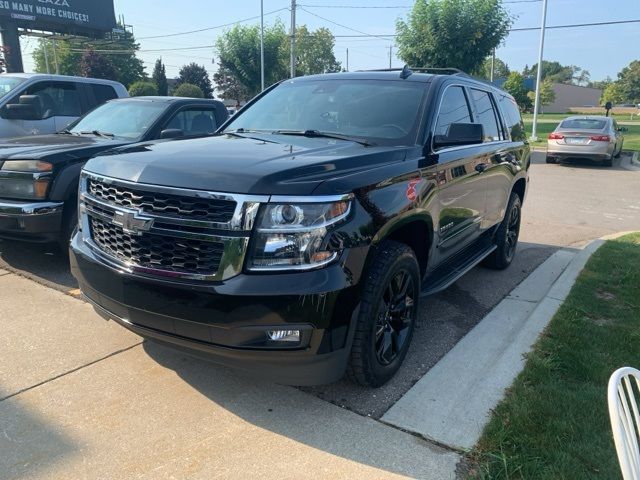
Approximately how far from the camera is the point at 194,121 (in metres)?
6.68

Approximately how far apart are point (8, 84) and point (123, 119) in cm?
270

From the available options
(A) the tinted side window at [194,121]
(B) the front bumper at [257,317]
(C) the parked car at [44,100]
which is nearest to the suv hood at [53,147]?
(A) the tinted side window at [194,121]

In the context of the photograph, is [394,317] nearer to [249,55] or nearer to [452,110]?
[452,110]

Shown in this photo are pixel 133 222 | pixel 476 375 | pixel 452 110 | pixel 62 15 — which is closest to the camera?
pixel 133 222

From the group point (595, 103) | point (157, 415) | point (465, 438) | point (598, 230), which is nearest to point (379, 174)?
point (465, 438)

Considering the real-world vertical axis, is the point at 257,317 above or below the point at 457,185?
below

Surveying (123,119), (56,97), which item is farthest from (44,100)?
(123,119)

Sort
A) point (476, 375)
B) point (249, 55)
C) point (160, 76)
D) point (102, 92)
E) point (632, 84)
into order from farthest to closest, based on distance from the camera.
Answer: point (632, 84)
point (160, 76)
point (249, 55)
point (102, 92)
point (476, 375)

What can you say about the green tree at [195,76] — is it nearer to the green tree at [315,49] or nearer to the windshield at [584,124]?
the green tree at [315,49]

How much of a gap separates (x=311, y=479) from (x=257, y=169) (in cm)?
150

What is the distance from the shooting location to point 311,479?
95.9 inches

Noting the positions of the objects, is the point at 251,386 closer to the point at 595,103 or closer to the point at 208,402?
the point at 208,402

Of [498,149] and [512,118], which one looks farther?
[512,118]

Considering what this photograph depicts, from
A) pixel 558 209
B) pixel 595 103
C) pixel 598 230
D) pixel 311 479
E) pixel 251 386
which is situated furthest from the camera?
pixel 595 103
